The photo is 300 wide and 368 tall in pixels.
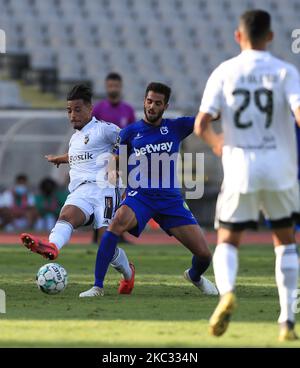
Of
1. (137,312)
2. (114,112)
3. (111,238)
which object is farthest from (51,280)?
(114,112)

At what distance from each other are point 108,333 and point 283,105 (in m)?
1.86

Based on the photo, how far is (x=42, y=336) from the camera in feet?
22.7

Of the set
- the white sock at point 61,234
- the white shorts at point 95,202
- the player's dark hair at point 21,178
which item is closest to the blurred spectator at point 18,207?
the player's dark hair at point 21,178

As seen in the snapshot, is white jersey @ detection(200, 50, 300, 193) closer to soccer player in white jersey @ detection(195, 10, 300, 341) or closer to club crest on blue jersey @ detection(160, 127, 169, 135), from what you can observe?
soccer player in white jersey @ detection(195, 10, 300, 341)

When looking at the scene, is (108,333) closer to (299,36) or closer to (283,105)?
(283,105)

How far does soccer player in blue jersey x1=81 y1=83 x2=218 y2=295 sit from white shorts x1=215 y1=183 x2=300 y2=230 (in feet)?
9.67

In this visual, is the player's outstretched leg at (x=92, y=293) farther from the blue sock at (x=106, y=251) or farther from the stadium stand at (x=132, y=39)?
the stadium stand at (x=132, y=39)

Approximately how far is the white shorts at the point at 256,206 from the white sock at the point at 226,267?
0.14m

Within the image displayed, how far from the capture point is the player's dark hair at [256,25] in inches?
270

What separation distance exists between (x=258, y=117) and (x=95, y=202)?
3743mm

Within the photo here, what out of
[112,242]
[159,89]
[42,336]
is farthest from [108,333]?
[159,89]

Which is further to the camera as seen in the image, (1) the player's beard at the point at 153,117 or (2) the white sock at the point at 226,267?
(1) the player's beard at the point at 153,117

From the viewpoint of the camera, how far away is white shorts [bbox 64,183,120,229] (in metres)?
10.3

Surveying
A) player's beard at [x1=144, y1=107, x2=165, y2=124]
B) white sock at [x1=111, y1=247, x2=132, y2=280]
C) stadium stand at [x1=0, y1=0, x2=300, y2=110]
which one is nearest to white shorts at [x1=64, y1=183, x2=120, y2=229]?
white sock at [x1=111, y1=247, x2=132, y2=280]
